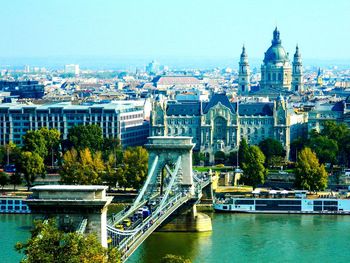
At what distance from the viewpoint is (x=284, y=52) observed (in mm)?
93500

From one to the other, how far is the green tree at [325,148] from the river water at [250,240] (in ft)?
39.3

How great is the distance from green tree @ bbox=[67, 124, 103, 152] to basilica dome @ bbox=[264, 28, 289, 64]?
37.2m

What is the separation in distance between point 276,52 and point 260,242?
59.0 metres

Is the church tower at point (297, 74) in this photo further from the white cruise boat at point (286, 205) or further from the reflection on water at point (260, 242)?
the reflection on water at point (260, 242)

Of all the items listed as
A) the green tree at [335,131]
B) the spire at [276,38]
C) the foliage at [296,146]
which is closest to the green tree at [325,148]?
the green tree at [335,131]

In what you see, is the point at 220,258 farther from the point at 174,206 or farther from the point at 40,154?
the point at 40,154

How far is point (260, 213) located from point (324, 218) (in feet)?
8.35

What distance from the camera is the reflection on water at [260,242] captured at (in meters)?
32.0

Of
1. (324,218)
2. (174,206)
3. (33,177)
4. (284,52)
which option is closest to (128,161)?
(33,177)

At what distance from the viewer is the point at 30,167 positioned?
161 feet

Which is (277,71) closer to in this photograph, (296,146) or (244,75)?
(244,75)

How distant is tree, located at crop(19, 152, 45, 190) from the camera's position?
161ft

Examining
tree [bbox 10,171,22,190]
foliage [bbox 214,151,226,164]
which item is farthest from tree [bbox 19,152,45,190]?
foliage [bbox 214,151,226,164]

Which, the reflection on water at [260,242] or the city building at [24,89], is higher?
the city building at [24,89]
